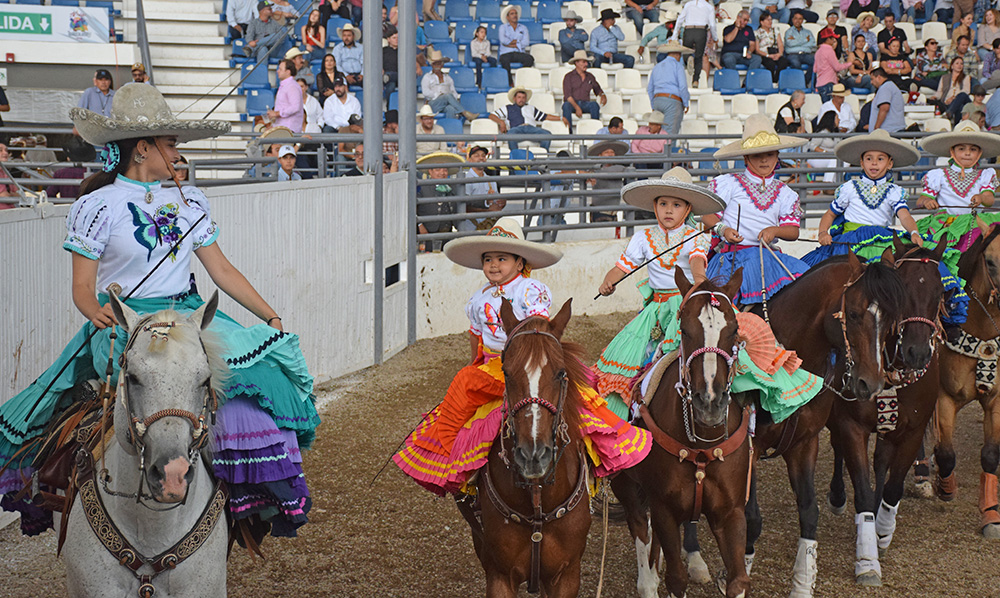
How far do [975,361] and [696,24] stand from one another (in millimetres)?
13665

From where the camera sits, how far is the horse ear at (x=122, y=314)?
11.1ft

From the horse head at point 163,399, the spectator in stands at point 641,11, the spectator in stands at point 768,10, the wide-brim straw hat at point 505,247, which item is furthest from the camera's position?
the spectator in stands at point 768,10

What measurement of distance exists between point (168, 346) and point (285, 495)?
3.11ft

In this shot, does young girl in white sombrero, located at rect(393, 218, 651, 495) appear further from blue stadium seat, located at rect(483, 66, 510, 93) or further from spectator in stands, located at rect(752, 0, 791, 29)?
spectator in stands, located at rect(752, 0, 791, 29)

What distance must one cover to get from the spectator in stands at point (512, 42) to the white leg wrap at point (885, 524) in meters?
14.0

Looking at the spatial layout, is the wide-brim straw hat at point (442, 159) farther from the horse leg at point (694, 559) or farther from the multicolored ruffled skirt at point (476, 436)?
the multicolored ruffled skirt at point (476, 436)

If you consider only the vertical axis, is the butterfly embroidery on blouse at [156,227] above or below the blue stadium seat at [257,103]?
below

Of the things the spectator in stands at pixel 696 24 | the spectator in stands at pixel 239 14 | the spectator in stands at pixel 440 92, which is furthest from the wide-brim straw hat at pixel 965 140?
the spectator in stands at pixel 239 14

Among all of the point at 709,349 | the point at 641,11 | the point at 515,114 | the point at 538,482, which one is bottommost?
the point at 538,482

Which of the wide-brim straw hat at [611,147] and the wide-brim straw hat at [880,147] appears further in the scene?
the wide-brim straw hat at [611,147]

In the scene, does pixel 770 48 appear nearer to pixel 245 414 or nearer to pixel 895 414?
→ pixel 895 414

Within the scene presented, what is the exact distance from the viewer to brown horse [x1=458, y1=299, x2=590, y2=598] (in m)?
3.98

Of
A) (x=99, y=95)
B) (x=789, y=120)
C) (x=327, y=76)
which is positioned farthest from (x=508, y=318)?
(x=789, y=120)

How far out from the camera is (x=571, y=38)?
19875 mm
